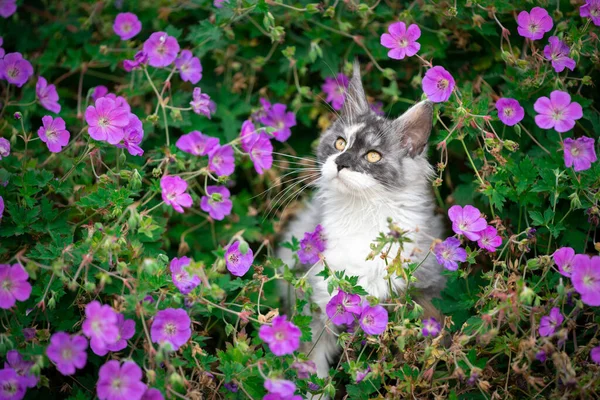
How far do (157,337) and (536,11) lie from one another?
2.07m

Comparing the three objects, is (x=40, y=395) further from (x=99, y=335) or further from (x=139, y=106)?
(x=139, y=106)

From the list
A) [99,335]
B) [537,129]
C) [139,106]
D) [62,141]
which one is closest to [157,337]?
[99,335]

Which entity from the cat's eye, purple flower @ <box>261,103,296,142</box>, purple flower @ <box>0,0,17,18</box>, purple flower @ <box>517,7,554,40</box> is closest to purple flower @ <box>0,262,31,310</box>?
the cat's eye

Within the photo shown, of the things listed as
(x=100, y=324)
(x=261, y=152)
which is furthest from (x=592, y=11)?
(x=100, y=324)

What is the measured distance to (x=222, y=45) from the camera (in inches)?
123

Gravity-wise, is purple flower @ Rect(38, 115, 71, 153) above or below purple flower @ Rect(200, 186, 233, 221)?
above

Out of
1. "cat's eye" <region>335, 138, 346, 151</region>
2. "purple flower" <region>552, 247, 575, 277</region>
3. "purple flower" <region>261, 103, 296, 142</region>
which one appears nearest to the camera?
"purple flower" <region>552, 247, 575, 277</region>

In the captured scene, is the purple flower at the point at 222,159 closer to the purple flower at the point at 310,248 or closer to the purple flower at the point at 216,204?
the purple flower at the point at 216,204

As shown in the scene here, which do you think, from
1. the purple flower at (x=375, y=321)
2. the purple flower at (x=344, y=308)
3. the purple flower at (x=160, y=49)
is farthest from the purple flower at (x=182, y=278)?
the purple flower at (x=160, y=49)

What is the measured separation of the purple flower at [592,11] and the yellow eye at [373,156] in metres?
1.05

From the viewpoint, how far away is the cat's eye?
2.58 m

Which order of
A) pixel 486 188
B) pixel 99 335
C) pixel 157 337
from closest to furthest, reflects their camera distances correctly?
pixel 99 335
pixel 157 337
pixel 486 188

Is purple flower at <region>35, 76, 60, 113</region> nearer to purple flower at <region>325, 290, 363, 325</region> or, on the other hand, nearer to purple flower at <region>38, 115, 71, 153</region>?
purple flower at <region>38, 115, 71, 153</region>

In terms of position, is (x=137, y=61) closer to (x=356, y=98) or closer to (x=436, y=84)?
(x=356, y=98)
